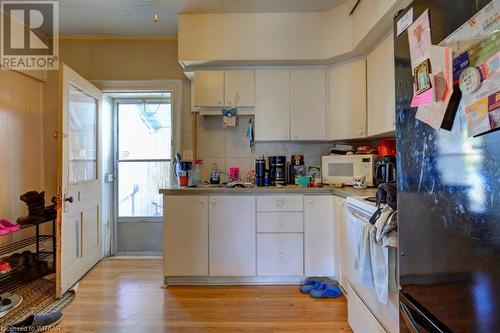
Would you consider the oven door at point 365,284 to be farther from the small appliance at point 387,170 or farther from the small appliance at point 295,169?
the small appliance at point 295,169

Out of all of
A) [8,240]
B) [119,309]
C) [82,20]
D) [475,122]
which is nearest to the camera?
[475,122]

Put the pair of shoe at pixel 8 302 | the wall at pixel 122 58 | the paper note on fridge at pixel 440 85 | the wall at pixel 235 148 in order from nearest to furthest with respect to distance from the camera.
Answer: the paper note on fridge at pixel 440 85 → the pair of shoe at pixel 8 302 → the wall at pixel 235 148 → the wall at pixel 122 58

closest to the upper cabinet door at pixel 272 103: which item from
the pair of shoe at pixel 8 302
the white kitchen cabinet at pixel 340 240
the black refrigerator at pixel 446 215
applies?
the white kitchen cabinet at pixel 340 240

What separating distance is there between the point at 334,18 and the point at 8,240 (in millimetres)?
3694

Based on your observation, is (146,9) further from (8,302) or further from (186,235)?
(8,302)

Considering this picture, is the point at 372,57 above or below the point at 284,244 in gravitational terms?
above

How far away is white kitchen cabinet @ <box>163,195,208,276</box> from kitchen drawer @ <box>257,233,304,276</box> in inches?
20.1

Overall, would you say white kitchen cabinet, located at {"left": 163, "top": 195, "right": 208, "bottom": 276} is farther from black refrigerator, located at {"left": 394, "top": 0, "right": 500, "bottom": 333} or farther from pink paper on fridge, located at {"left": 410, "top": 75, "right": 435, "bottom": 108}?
pink paper on fridge, located at {"left": 410, "top": 75, "right": 435, "bottom": 108}

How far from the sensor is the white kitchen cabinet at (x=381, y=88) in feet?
7.55

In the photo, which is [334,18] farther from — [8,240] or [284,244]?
[8,240]

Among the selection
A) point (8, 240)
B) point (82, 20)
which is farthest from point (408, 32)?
point (8, 240)

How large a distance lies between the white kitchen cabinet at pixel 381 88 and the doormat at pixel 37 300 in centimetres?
291

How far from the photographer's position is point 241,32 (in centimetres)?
300

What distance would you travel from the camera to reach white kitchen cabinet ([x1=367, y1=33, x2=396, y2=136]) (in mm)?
2301
